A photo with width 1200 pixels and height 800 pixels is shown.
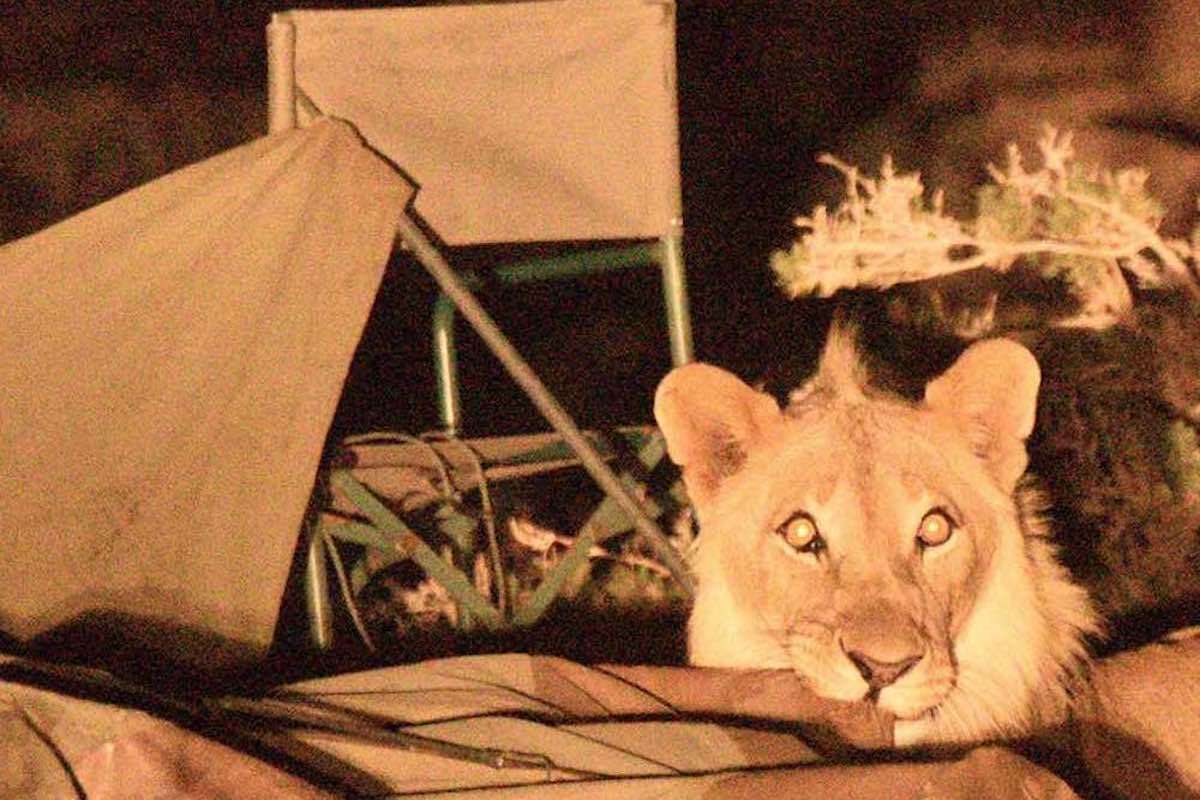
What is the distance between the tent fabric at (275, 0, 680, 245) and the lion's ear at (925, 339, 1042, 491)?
3.23 feet

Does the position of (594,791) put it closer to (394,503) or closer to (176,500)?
(176,500)

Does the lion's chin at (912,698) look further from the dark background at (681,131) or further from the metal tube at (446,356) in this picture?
the dark background at (681,131)

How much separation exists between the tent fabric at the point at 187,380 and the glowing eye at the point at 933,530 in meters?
0.83

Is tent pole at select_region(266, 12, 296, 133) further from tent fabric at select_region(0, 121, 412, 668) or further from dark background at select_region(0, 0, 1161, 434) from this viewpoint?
dark background at select_region(0, 0, 1161, 434)

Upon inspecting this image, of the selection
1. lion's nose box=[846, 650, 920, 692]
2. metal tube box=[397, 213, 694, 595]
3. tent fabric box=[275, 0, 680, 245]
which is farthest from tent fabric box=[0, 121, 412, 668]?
lion's nose box=[846, 650, 920, 692]

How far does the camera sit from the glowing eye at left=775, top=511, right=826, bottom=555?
2.08 metres

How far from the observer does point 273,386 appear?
225cm

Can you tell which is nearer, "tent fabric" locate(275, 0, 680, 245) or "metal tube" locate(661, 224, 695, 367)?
"tent fabric" locate(275, 0, 680, 245)

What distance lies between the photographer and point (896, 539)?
203cm

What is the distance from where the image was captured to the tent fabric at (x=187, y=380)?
82.1 inches

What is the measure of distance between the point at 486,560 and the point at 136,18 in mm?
2763

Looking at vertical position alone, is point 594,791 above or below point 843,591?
below

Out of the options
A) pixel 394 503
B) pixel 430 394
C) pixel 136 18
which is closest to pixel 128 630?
pixel 394 503

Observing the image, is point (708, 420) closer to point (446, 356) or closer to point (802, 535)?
point (802, 535)
